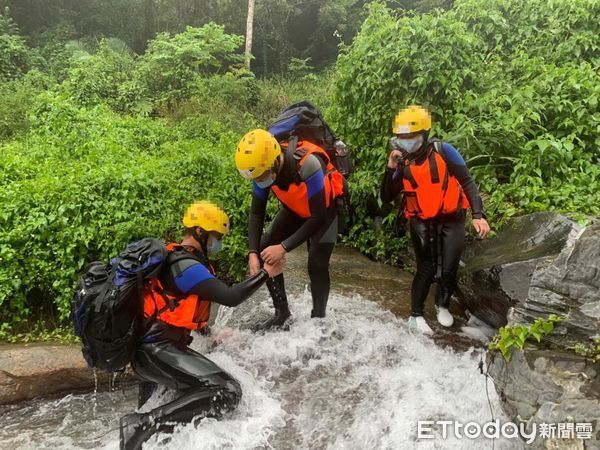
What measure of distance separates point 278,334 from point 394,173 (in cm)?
194

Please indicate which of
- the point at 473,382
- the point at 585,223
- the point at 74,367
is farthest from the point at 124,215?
the point at 585,223

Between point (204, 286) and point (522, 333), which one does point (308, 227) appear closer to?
point (204, 286)

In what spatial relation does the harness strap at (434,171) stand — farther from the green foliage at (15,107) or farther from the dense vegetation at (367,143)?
the green foliage at (15,107)

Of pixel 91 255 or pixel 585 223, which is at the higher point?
pixel 585 223

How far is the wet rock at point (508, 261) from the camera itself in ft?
15.1

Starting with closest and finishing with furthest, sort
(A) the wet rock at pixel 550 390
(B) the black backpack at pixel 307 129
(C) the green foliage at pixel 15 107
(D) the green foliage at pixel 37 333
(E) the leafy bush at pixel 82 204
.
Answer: (A) the wet rock at pixel 550 390, (B) the black backpack at pixel 307 129, (D) the green foliage at pixel 37 333, (E) the leafy bush at pixel 82 204, (C) the green foliage at pixel 15 107

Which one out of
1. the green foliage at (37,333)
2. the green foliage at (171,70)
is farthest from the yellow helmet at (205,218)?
the green foliage at (171,70)

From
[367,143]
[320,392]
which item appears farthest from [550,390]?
[367,143]

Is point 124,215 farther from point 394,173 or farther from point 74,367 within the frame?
point 394,173

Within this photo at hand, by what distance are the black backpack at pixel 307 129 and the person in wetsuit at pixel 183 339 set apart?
44.8 inches

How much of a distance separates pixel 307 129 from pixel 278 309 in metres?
1.84

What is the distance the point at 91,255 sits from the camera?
232 inches

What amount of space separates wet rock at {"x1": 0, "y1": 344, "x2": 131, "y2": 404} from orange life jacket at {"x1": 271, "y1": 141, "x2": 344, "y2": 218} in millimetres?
2489

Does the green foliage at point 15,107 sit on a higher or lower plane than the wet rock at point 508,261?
higher
